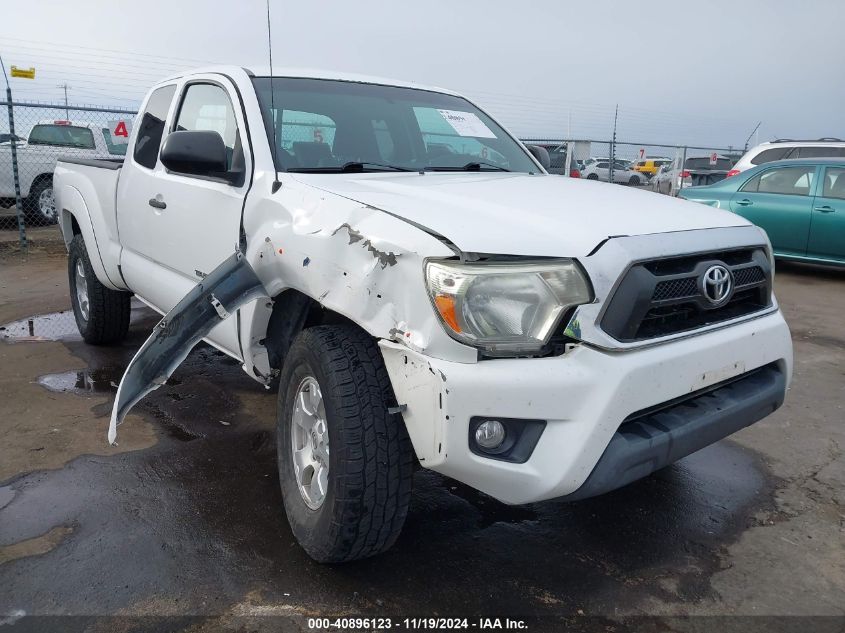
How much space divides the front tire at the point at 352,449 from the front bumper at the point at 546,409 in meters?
0.12

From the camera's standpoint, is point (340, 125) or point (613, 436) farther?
point (340, 125)

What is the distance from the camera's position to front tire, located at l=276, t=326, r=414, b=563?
2.16 metres

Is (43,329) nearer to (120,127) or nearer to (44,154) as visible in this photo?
(120,127)

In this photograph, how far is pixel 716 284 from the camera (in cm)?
234

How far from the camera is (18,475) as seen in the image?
319 cm

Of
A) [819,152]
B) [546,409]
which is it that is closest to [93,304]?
[546,409]

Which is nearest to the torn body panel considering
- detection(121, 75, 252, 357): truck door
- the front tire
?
the front tire

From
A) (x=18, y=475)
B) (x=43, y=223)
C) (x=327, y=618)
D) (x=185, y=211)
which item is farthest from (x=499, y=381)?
(x=43, y=223)

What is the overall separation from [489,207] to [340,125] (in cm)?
125

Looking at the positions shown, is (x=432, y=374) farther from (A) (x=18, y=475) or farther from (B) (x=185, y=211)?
(A) (x=18, y=475)

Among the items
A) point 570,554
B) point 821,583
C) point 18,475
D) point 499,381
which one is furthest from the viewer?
point 18,475

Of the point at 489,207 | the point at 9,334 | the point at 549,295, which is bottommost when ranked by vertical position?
the point at 9,334

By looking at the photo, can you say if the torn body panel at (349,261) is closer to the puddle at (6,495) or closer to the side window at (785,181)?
the puddle at (6,495)

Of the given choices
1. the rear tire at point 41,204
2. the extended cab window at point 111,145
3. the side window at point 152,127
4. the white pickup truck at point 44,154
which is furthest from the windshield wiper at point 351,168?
the extended cab window at point 111,145
